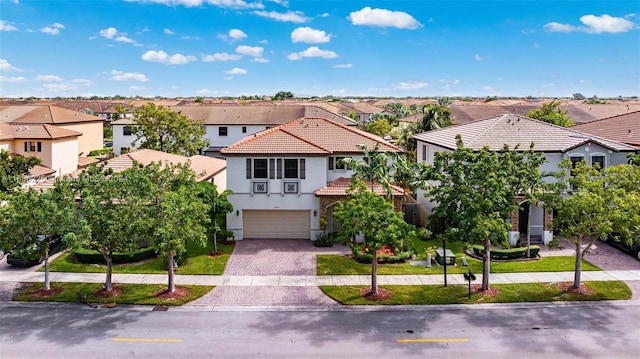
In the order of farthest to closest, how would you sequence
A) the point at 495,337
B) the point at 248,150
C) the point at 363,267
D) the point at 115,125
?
the point at 115,125 → the point at 248,150 → the point at 363,267 → the point at 495,337

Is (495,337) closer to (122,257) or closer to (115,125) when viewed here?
(122,257)

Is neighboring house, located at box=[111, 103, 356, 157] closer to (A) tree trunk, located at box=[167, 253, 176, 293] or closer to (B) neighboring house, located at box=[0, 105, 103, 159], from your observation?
(B) neighboring house, located at box=[0, 105, 103, 159]

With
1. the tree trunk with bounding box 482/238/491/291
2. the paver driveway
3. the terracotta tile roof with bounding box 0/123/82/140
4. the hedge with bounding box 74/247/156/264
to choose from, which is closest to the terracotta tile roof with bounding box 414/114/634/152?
the tree trunk with bounding box 482/238/491/291

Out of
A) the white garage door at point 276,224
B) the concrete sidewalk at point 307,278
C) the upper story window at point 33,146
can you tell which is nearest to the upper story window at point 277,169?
the white garage door at point 276,224

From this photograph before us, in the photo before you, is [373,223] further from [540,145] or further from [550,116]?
[550,116]

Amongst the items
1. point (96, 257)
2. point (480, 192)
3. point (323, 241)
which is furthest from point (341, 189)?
point (96, 257)

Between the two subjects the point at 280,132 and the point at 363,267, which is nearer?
the point at 363,267

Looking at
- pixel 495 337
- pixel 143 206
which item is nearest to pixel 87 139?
pixel 143 206

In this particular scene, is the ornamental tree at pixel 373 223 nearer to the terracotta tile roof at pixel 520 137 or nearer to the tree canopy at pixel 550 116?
the terracotta tile roof at pixel 520 137
